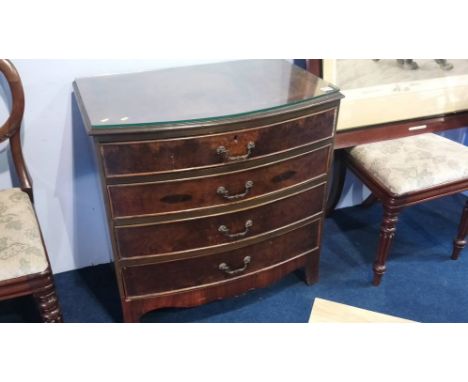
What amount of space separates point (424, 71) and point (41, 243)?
4.76ft

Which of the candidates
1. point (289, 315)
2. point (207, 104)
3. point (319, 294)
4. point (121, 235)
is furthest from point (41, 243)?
point (319, 294)

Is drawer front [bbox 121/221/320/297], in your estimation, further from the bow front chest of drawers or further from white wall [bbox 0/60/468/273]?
white wall [bbox 0/60/468/273]

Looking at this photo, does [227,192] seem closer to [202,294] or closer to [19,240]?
[202,294]

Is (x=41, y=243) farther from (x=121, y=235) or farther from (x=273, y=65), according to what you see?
(x=273, y=65)

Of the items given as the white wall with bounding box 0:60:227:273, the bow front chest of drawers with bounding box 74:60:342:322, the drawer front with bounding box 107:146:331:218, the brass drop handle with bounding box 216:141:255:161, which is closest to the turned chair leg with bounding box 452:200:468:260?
the bow front chest of drawers with bounding box 74:60:342:322

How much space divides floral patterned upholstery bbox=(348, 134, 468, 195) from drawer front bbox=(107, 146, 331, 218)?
0.37 meters

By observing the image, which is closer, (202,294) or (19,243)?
(19,243)

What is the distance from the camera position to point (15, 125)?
133 centimetres

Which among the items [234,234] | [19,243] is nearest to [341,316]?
[234,234]

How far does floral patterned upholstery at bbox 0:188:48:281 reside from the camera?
1.10 m

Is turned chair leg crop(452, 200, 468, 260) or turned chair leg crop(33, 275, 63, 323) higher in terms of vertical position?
turned chair leg crop(33, 275, 63, 323)

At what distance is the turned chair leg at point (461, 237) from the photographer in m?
1.75

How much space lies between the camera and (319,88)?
1.29 metres

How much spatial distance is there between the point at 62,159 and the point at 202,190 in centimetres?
62
